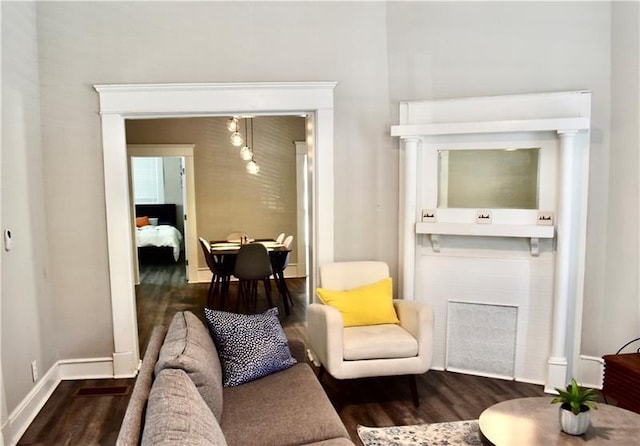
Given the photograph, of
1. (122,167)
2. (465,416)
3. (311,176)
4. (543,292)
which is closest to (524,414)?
(465,416)

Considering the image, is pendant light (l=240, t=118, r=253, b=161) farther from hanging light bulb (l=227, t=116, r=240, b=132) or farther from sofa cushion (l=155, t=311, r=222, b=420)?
sofa cushion (l=155, t=311, r=222, b=420)

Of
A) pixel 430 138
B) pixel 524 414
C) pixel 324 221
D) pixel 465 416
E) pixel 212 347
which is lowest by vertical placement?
pixel 465 416

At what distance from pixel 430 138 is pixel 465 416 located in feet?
6.36

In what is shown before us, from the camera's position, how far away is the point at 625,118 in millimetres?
3088

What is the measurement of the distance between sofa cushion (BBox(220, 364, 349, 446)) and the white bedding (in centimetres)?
686

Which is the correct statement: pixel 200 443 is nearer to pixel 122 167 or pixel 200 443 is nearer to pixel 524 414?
pixel 524 414

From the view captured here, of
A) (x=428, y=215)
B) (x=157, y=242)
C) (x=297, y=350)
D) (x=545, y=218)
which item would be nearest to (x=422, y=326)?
(x=297, y=350)

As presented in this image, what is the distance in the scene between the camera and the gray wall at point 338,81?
314 cm

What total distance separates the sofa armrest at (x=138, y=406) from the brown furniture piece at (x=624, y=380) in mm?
2560

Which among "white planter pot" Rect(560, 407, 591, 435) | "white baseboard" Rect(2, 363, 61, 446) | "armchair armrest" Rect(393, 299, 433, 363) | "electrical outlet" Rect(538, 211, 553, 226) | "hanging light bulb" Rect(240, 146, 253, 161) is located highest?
"hanging light bulb" Rect(240, 146, 253, 161)

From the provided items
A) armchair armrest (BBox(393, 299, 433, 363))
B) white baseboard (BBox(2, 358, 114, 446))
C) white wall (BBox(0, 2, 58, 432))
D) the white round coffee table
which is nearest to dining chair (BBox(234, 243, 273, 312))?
white baseboard (BBox(2, 358, 114, 446))

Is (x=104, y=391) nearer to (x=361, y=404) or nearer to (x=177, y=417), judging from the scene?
(x=361, y=404)

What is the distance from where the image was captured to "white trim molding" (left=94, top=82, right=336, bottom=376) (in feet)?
11.1

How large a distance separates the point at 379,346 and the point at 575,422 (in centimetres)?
117
